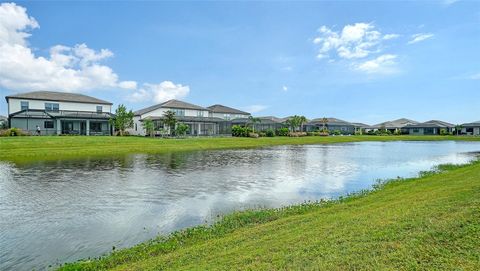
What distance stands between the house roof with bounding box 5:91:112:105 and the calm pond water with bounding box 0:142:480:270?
33.1 m

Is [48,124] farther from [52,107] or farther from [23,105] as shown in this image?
[23,105]

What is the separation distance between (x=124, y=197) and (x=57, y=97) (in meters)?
49.7

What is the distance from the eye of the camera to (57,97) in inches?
2127

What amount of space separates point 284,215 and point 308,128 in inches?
3806

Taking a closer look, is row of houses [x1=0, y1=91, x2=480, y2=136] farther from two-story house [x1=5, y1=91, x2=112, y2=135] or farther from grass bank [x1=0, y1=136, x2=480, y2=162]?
grass bank [x1=0, y1=136, x2=480, y2=162]

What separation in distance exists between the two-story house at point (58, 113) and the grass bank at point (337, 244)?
4834cm

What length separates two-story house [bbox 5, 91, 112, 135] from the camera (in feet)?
157

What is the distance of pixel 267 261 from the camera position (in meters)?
5.42

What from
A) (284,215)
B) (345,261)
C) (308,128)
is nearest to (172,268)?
(345,261)

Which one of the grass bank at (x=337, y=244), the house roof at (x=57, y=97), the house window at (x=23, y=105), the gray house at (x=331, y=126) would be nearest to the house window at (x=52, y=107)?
the house roof at (x=57, y=97)

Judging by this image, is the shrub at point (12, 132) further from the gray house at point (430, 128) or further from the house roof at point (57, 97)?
the gray house at point (430, 128)

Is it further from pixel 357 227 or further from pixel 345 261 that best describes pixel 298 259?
pixel 357 227

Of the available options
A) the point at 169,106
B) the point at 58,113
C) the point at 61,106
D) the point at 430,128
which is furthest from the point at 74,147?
the point at 430,128

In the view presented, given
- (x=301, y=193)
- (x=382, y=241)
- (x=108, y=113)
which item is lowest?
(x=301, y=193)
